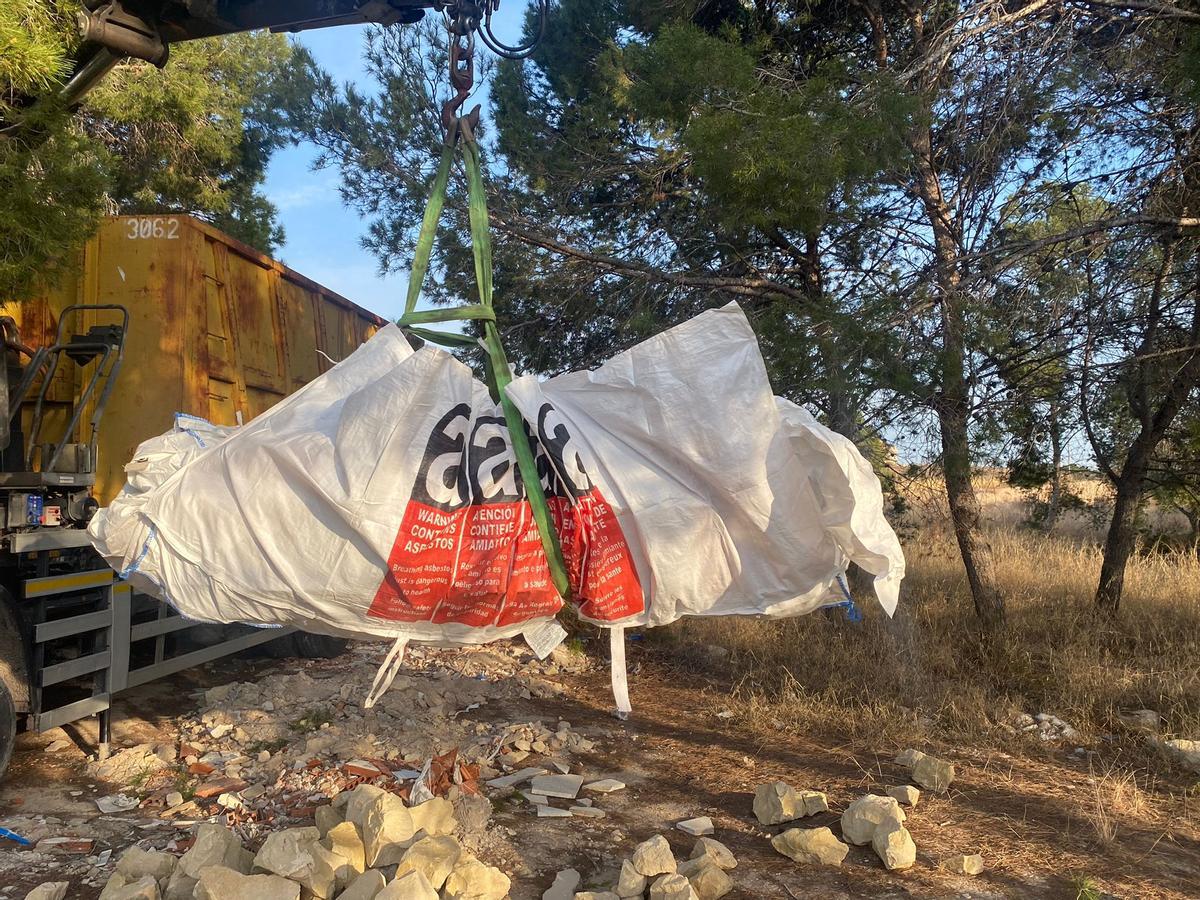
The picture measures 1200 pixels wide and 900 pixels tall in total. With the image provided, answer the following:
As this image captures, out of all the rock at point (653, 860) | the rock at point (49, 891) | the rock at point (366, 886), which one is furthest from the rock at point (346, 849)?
the rock at point (653, 860)

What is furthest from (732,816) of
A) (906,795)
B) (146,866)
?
(146,866)

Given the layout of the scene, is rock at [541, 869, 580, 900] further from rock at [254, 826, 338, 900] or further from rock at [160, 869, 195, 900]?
rock at [160, 869, 195, 900]

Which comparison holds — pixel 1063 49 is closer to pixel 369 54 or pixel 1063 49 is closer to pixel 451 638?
pixel 369 54

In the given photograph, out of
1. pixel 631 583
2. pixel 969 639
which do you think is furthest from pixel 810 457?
pixel 969 639

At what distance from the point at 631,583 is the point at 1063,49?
19.5 feet

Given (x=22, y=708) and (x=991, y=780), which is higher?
(x=22, y=708)

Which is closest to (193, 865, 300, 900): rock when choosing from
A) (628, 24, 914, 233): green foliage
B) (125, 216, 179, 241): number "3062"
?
(628, 24, 914, 233): green foliage

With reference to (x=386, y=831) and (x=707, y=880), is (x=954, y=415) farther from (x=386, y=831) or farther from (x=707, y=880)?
(x=386, y=831)

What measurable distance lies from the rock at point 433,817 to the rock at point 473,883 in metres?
0.36

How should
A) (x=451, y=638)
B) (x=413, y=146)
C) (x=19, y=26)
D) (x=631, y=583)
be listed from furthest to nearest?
(x=413, y=146), (x=19, y=26), (x=451, y=638), (x=631, y=583)

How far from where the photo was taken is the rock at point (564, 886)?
136 inches

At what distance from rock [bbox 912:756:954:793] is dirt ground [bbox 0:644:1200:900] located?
0.24ft

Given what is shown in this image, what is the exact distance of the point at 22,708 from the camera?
4.58 meters

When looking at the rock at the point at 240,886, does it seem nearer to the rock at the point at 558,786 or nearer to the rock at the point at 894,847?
the rock at the point at 558,786
